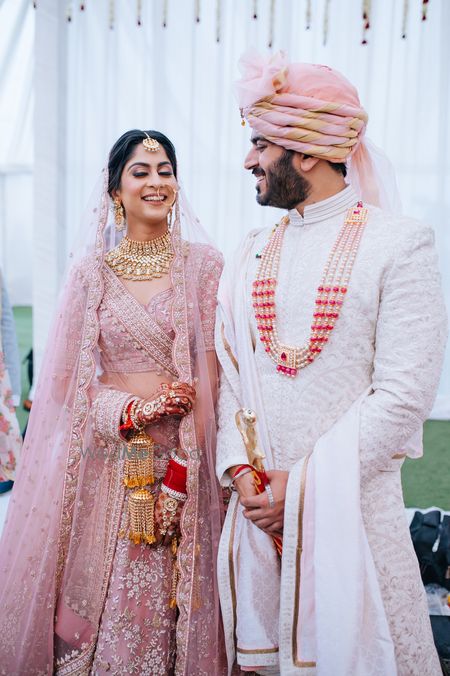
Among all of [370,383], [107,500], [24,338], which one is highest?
[370,383]

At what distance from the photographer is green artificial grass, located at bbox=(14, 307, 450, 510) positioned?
11.0 ft

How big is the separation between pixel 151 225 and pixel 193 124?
3.28 metres

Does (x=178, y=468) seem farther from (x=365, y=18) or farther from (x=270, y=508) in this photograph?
(x=365, y=18)

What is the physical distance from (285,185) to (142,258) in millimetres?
540

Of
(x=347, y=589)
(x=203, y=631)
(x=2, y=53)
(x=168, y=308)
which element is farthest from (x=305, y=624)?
(x=2, y=53)

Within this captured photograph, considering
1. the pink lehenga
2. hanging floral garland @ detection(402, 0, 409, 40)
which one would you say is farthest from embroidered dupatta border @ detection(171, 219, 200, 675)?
hanging floral garland @ detection(402, 0, 409, 40)

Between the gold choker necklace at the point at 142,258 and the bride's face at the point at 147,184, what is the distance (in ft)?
0.26

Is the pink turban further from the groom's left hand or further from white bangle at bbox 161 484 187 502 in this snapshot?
white bangle at bbox 161 484 187 502

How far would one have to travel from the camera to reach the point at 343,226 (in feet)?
4.61

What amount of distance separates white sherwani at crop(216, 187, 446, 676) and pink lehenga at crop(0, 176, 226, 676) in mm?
173

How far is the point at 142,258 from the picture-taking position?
179cm

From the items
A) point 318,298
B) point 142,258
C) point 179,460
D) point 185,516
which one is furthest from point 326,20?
point 185,516

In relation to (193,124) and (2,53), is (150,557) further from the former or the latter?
(2,53)

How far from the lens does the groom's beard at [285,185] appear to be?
142 cm
